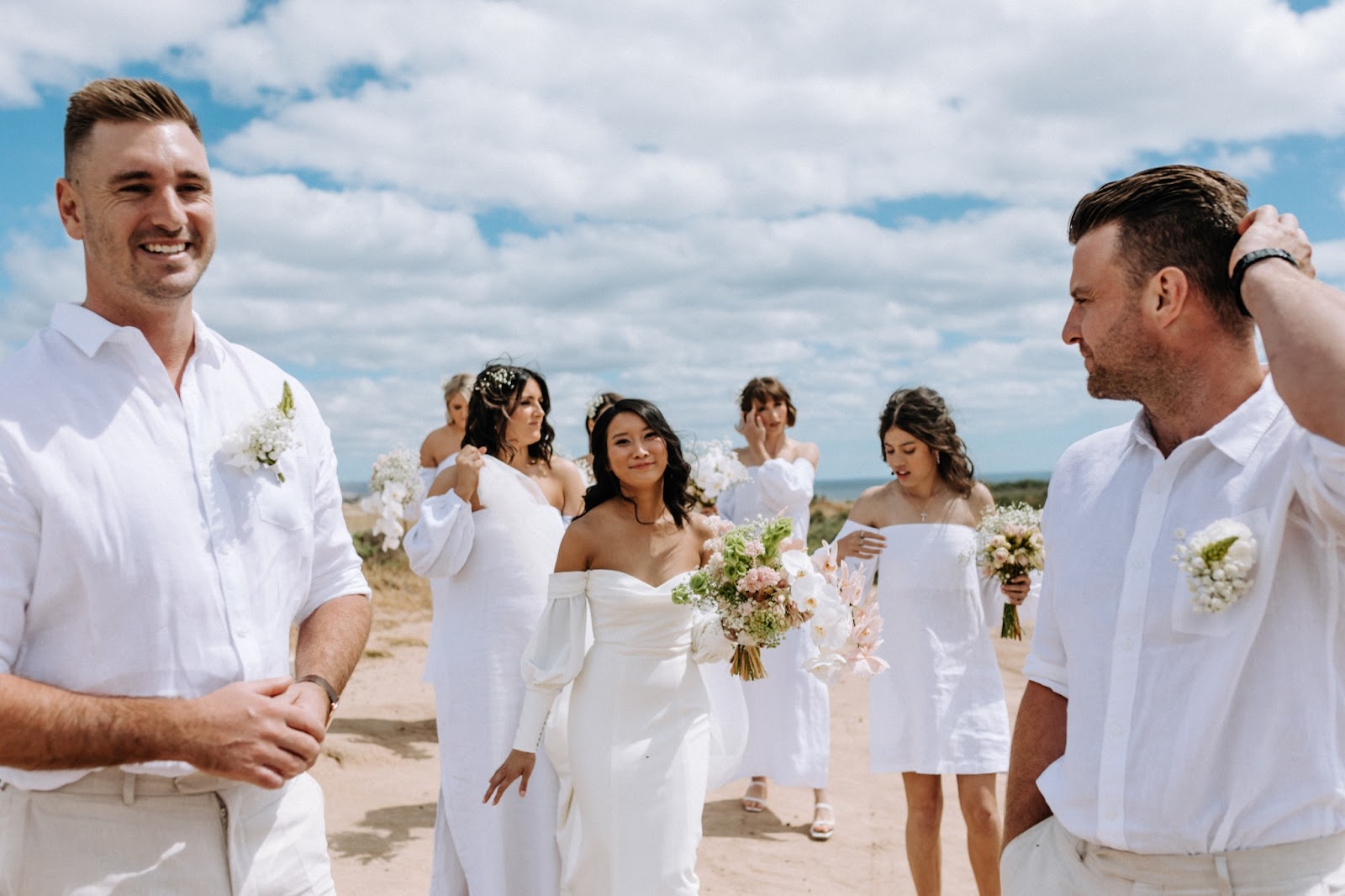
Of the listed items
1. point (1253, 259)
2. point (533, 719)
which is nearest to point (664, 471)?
point (533, 719)

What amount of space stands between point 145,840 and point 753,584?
2.87 meters

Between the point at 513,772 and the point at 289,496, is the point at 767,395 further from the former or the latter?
the point at 289,496

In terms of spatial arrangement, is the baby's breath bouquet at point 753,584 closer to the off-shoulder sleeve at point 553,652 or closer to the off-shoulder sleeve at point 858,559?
the off-shoulder sleeve at point 553,652

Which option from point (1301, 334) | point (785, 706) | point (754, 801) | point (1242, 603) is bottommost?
point (754, 801)

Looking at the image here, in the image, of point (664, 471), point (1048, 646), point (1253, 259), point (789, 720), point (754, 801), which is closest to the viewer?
point (1253, 259)

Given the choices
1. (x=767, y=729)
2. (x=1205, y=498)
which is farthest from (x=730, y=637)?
(x=767, y=729)

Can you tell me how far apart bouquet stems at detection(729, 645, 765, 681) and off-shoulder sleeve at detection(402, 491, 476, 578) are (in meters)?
1.74

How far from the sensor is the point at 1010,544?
5.56m

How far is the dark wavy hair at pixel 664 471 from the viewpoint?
5.65m

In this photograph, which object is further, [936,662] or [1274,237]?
[936,662]

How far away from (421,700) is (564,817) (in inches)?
282

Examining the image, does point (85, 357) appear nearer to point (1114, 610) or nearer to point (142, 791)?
point (142, 791)

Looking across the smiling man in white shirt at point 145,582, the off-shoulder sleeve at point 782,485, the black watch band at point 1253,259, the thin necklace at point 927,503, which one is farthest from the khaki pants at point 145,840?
the off-shoulder sleeve at point 782,485

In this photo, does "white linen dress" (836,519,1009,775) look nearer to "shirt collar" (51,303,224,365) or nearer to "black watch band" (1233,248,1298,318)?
"black watch band" (1233,248,1298,318)
